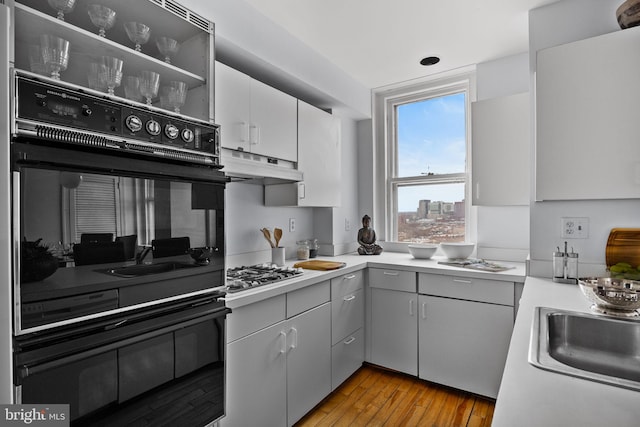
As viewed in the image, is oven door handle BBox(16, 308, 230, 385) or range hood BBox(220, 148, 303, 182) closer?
oven door handle BBox(16, 308, 230, 385)

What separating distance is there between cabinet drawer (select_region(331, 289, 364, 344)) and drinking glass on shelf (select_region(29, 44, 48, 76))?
1862 mm

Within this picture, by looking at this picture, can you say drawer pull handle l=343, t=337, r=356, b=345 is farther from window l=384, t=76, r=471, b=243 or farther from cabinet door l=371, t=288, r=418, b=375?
window l=384, t=76, r=471, b=243

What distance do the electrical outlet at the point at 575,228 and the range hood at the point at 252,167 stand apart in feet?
5.23

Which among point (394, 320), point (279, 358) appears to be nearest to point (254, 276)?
point (279, 358)

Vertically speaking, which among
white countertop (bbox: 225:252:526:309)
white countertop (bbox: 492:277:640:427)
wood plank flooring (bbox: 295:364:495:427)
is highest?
white countertop (bbox: 492:277:640:427)

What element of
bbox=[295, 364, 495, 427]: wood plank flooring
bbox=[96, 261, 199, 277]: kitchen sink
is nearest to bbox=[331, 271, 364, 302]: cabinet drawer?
bbox=[295, 364, 495, 427]: wood plank flooring

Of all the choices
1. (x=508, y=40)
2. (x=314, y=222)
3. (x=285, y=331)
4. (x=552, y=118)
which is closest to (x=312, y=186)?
(x=314, y=222)

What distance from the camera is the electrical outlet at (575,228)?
74.3 inches

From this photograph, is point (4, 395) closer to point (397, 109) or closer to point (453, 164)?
point (453, 164)

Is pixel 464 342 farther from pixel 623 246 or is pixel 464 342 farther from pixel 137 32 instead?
pixel 137 32

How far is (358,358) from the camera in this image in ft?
8.53

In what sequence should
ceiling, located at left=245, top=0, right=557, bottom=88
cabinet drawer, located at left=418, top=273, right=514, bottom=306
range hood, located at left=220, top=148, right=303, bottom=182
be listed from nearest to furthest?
range hood, located at left=220, top=148, right=303, bottom=182 < ceiling, located at left=245, top=0, right=557, bottom=88 < cabinet drawer, located at left=418, top=273, right=514, bottom=306

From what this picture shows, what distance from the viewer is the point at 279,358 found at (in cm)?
181

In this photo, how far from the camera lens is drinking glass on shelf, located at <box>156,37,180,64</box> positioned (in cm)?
153
